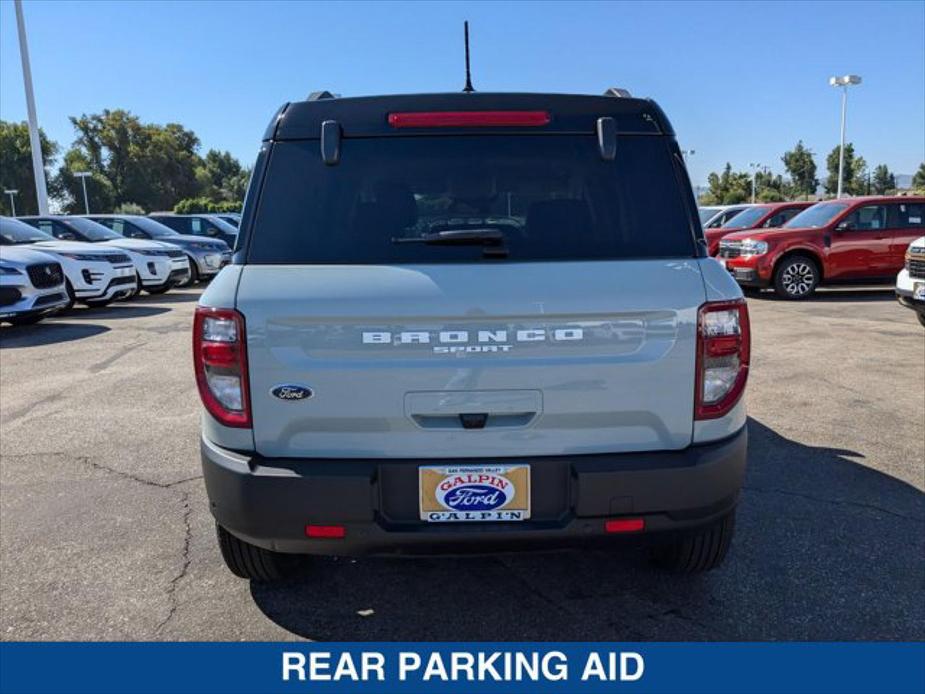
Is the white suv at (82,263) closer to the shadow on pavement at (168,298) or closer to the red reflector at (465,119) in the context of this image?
the shadow on pavement at (168,298)

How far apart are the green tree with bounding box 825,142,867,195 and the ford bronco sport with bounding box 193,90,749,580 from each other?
67571mm

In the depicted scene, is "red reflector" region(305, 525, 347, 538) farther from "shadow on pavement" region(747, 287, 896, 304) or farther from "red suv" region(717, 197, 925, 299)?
"shadow on pavement" region(747, 287, 896, 304)

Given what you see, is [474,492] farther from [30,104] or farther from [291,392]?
[30,104]

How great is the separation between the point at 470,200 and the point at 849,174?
7276cm

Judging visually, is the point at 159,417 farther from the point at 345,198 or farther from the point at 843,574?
the point at 843,574

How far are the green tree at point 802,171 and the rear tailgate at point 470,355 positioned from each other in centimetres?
7974

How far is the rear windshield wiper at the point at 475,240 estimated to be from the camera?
2453 mm

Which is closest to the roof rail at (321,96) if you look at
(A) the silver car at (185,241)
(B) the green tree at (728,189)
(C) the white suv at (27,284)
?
(C) the white suv at (27,284)

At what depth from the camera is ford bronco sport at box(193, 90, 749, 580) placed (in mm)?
2342

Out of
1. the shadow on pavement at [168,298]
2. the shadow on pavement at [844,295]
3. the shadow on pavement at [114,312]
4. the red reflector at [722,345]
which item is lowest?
the shadow on pavement at [844,295]

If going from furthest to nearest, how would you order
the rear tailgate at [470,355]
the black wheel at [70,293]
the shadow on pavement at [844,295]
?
1. the shadow on pavement at [844,295]
2. the black wheel at [70,293]
3. the rear tailgate at [470,355]

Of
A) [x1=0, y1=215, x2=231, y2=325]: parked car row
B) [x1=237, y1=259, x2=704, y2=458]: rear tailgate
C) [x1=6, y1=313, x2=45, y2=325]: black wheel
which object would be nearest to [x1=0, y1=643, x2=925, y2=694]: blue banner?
[x1=237, y1=259, x2=704, y2=458]: rear tailgate

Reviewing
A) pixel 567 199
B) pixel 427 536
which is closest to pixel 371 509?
pixel 427 536

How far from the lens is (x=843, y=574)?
3158mm
